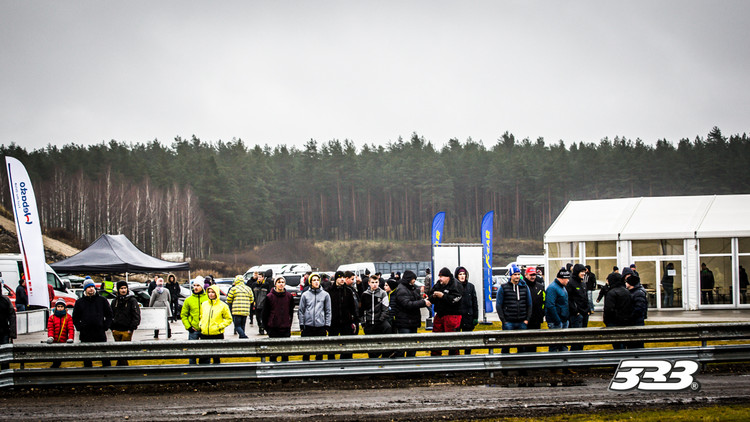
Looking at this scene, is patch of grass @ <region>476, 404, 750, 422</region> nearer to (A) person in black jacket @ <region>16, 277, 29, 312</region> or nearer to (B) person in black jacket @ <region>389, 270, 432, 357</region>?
(B) person in black jacket @ <region>389, 270, 432, 357</region>

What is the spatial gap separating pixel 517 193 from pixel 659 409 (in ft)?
272

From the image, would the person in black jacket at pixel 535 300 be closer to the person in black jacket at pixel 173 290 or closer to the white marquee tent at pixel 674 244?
the person in black jacket at pixel 173 290

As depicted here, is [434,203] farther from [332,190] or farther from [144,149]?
[144,149]

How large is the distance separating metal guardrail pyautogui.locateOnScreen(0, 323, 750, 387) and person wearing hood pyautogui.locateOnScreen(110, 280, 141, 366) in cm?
190

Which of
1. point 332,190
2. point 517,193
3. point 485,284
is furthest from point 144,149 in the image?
point 485,284

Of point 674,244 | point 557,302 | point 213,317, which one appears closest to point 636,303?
point 557,302

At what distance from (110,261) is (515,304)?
58.0ft

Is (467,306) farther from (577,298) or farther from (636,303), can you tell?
(636,303)

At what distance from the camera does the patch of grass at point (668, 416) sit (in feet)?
24.2

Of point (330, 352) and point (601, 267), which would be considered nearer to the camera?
point (330, 352)

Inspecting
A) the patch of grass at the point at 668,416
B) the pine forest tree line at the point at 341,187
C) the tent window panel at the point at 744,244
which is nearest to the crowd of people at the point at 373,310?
the patch of grass at the point at 668,416

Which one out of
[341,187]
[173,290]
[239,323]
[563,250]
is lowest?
[239,323]

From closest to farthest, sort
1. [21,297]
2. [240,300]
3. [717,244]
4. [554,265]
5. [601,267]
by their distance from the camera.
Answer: [240,300]
[21,297]
[717,244]
[601,267]
[554,265]

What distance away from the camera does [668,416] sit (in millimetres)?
7512
